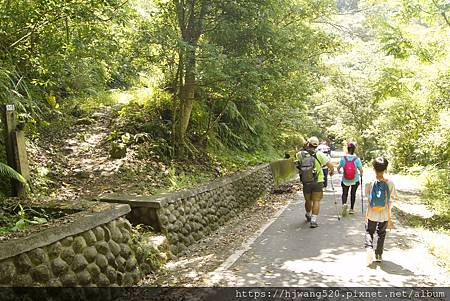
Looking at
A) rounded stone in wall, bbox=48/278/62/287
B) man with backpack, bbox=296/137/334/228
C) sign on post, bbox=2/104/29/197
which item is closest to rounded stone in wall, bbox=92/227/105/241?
rounded stone in wall, bbox=48/278/62/287

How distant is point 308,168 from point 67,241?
5.48m

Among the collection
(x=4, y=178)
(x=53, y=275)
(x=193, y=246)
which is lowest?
(x=193, y=246)

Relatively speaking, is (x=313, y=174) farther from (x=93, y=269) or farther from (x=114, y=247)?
(x=93, y=269)

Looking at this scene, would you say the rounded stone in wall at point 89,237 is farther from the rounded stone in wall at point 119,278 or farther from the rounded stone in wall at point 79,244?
the rounded stone in wall at point 119,278

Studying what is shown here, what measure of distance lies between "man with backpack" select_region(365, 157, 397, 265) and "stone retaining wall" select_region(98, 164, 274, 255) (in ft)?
11.4

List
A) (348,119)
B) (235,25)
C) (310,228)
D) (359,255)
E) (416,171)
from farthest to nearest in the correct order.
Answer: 1. (348,119)
2. (416,171)
3. (235,25)
4. (310,228)
5. (359,255)

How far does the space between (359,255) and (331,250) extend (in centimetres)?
50

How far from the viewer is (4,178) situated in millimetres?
6785

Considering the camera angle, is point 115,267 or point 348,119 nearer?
point 115,267

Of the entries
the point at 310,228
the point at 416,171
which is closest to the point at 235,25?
the point at 310,228

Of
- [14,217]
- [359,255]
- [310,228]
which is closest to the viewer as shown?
[14,217]

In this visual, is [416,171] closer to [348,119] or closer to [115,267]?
[348,119]

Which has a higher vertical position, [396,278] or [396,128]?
[396,128]

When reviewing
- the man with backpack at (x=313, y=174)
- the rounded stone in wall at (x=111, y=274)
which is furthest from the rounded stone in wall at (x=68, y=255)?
the man with backpack at (x=313, y=174)
